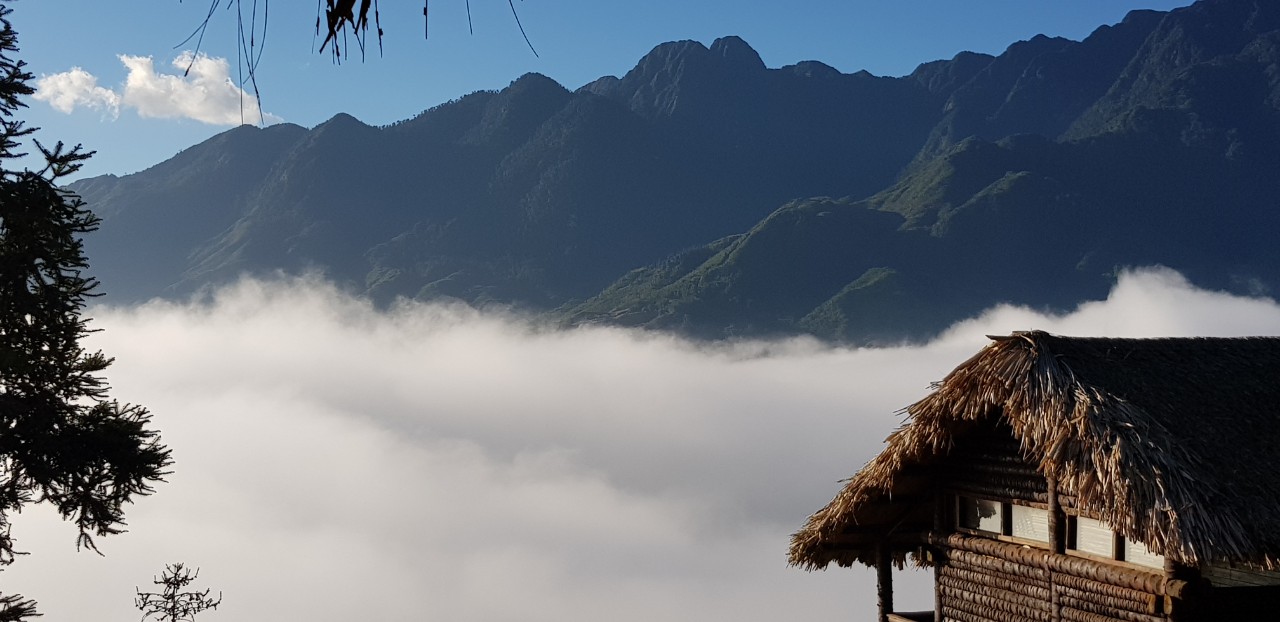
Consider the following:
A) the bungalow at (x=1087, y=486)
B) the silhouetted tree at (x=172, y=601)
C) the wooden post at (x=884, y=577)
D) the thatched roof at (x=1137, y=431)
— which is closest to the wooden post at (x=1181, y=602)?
the bungalow at (x=1087, y=486)

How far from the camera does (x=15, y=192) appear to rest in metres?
11.7

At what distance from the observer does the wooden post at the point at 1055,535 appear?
34.0ft

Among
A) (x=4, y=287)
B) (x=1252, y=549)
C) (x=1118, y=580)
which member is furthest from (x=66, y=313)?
(x=1252, y=549)

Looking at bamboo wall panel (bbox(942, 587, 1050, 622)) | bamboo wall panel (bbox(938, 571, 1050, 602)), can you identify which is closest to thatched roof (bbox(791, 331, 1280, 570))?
bamboo wall panel (bbox(938, 571, 1050, 602))

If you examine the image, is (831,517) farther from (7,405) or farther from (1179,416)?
(7,405)

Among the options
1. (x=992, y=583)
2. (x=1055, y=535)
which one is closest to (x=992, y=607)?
(x=992, y=583)

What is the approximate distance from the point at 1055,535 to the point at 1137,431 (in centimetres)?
163

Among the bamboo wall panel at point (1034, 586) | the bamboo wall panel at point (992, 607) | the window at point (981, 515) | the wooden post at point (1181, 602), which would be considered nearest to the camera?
the wooden post at point (1181, 602)

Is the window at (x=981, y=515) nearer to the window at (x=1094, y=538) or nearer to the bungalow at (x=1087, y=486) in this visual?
the bungalow at (x=1087, y=486)

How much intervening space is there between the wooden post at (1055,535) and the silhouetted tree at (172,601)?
12.8 metres

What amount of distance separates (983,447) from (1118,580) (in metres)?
2.11

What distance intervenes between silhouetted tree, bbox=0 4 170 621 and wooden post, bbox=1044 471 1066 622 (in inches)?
371

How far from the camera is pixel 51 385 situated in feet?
40.5

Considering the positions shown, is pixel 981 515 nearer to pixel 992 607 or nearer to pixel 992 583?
pixel 992 583
